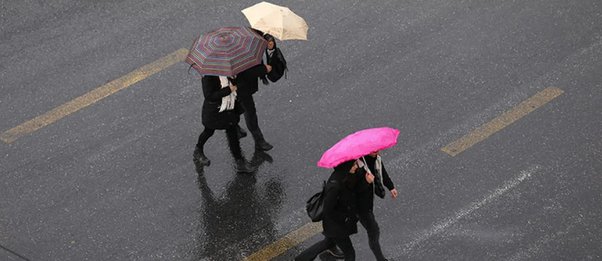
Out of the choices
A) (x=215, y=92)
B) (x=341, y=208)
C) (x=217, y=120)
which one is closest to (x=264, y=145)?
(x=217, y=120)

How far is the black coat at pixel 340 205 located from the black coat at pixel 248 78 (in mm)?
1944

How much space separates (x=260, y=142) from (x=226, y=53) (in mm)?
1547

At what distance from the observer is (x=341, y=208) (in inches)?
396

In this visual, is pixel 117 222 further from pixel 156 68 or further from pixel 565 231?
pixel 565 231

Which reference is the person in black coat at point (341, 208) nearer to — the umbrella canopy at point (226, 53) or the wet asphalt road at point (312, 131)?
the wet asphalt road at point (312, 131)

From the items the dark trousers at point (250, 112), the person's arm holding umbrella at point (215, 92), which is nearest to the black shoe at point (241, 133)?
the dark trousers at point (250, 112)

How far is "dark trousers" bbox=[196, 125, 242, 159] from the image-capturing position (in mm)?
11773

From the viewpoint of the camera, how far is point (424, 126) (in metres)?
12.4

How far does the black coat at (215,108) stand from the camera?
1127 centimetres

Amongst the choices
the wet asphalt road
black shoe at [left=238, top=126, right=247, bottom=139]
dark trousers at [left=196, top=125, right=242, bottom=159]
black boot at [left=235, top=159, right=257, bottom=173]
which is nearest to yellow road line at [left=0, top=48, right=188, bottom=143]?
the wet asphalt road

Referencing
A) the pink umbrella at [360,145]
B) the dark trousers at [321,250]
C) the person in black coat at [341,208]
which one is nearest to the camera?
the pink umbrella at [360,145]

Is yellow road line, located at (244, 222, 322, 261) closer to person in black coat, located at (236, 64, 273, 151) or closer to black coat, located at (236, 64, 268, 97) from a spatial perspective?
person in black coat, located at (236, 64, 273, 151)

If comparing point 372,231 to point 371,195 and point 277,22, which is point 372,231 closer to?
point 371,195

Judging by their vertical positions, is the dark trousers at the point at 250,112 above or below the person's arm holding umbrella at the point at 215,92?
below
